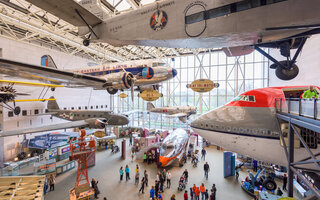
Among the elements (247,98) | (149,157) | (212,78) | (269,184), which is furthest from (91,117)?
(212,78)

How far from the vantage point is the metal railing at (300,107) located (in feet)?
10.7

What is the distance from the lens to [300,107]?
153 inches

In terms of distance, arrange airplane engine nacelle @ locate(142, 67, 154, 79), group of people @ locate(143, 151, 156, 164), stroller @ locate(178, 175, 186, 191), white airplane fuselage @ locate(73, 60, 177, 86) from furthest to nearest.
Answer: group of people @ locate(143, 151, 156, 164), white airplane fuselage @ locate(73, 60, 177, 86), airplane engine nacelle @ locate(142, 67, 154, 79), stroller @ locate(178, 175, 186, 191)

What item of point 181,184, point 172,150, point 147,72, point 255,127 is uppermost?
point 147,72

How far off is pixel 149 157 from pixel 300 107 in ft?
40.6

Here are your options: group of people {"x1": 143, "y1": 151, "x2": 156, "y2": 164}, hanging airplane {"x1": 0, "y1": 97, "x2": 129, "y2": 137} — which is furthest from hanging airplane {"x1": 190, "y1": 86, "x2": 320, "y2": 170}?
group of people {"x1": 143, "y1": 151, "x2": 156, "y2": 164}

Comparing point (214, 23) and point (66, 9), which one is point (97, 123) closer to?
point (66, 9)

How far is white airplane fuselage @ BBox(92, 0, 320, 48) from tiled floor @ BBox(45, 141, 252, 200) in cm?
949

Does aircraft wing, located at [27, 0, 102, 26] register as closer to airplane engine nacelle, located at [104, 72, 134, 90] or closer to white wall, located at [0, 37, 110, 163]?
airplane engine nacelle, located at [104, 72, 134, 90]

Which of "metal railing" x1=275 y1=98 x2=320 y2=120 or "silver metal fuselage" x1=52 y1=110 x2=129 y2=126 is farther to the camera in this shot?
"silver metal fuselage" x1=52 y1=110 x2=129 y2=126

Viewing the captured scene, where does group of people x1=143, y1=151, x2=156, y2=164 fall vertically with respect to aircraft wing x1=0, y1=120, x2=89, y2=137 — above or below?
below

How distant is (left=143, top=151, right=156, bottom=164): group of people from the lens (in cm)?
1379

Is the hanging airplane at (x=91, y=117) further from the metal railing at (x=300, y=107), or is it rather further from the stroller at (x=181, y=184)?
the metal railing at (x=300, y=107)

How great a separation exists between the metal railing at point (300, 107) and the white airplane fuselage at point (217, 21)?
176 centimetres
